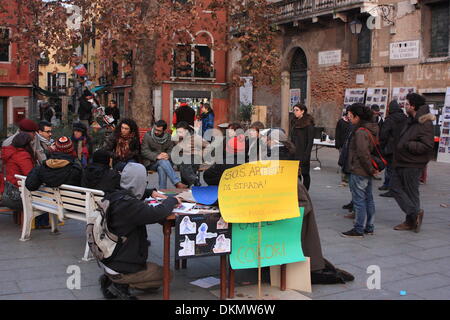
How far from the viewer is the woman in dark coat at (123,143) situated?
8.32 metres

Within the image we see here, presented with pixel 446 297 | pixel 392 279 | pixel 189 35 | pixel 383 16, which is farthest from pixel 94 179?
pixel 383 16

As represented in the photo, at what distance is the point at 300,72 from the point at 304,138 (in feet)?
56.0

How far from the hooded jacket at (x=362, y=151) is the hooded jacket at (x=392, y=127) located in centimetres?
294

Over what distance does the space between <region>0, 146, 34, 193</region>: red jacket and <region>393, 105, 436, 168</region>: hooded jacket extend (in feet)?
15.7

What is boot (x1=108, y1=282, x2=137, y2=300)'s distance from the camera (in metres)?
4.68

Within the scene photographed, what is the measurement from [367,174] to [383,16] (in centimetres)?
1472

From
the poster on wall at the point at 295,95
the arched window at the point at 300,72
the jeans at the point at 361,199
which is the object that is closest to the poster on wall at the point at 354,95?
the arched window at the point at 300,72

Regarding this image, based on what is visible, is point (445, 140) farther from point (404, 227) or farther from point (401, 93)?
point (404, 227)

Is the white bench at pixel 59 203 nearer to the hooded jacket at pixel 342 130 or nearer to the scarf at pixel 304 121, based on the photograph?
the scarf at pixel 304 121

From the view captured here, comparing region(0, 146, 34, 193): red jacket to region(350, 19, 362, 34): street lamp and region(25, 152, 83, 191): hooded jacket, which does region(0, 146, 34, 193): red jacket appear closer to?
region(25, 152, 83, 191): hooded jacket

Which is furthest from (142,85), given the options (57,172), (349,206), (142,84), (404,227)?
(404,227)

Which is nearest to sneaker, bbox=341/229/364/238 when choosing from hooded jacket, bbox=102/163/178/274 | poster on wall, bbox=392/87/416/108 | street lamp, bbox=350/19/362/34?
hooded jacket, bbox=102/163/178/274

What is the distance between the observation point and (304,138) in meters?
9.08

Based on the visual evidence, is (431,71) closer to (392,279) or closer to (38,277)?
(392,279)
